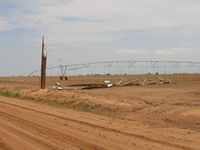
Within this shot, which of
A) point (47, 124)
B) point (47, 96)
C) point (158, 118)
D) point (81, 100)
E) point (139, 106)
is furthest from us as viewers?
point (47, 96)

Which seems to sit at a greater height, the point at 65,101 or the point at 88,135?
the point at 65,101

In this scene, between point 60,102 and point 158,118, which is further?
→ point 60,102

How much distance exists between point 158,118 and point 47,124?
6071 mm

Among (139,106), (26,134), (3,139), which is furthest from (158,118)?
(3,139)

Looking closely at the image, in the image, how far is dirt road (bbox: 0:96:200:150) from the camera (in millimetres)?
7199

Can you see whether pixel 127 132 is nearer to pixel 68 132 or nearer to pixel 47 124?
pixel 68 132

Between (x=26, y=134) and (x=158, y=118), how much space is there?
7063 millimetres

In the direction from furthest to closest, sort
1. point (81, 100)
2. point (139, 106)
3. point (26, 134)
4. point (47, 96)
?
point (47, 96), point (81, 100), point (139, 106), point (26, 134)

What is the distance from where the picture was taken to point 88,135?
8.41m

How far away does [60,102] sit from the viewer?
18844 millimetres

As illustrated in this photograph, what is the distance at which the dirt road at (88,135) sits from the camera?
7199 mm

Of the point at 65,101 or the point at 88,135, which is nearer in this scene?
the point at 88,135

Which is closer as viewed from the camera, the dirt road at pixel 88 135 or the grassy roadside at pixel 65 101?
the dirt road at pixel 88 135

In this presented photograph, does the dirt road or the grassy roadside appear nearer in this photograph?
the dirt road
